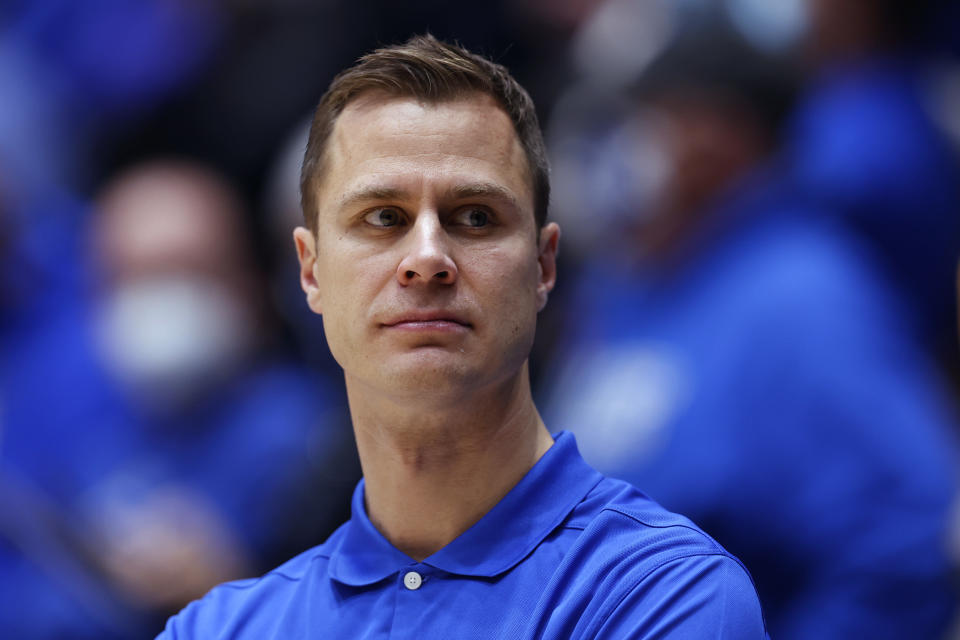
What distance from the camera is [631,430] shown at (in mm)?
3412

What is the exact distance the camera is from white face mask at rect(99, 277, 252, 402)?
4.50 metres

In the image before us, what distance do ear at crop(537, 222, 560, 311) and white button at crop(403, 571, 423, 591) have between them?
1.66 feet

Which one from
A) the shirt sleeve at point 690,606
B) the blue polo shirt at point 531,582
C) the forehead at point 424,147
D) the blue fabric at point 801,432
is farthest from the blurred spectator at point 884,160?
the shirt sleeve at point 690,606

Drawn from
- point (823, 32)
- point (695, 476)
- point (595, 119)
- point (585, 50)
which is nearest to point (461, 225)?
point (695, 476)

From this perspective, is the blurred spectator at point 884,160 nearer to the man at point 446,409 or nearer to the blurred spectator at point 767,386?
the blurred spectator at point 767,386

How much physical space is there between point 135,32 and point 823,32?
3.31 meters

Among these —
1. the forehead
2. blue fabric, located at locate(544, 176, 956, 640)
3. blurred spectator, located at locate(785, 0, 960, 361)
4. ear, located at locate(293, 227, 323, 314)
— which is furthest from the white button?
blurred spectator, located at locate(785, 0, 960, 361)

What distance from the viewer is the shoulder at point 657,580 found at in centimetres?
181

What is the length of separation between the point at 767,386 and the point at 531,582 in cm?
141

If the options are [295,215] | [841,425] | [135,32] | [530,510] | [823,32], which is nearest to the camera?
[530,510]

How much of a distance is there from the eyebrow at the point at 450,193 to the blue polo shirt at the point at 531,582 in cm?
42

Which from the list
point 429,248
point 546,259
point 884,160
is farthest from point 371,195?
point 884,160

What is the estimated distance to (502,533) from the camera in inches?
81.1

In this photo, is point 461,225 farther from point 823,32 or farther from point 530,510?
point 823,32
